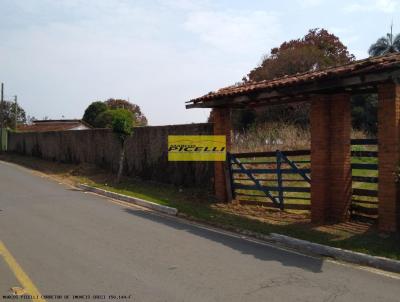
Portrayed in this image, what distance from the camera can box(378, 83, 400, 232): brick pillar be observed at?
33.0 feet

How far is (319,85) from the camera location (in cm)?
1097

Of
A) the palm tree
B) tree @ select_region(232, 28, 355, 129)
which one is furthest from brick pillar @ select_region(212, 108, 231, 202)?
the palm tree

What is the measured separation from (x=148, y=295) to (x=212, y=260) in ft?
6.92

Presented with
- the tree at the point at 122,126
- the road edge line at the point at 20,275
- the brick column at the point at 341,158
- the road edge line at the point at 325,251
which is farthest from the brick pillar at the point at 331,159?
the tree at the point at 122,126

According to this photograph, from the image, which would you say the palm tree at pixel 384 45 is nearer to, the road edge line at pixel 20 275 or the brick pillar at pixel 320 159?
the brick pillar at pixel 320 159

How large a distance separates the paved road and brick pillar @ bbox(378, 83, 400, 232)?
247cm

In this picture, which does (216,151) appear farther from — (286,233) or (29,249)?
(29,249)

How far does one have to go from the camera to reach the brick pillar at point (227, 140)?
15.4 m

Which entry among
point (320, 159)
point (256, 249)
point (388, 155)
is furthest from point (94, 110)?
point (256, 249)

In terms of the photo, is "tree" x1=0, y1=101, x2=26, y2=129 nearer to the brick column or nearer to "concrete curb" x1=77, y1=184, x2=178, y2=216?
"concrete curb" x1=77, y1=184, x2=178, y2=216

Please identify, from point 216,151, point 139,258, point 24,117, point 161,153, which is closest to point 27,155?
Result: point 161,153

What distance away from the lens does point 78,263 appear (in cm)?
Result: 768

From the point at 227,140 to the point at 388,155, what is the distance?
6.06 meters

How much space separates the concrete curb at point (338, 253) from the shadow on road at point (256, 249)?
1.29ft
